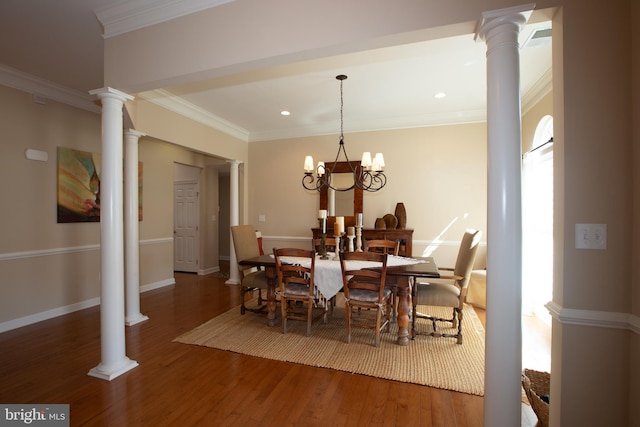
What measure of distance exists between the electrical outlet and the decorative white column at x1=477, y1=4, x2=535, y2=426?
0.74 ft

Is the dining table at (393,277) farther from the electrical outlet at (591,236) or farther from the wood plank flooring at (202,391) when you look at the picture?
the electrical outlet at (591,236)

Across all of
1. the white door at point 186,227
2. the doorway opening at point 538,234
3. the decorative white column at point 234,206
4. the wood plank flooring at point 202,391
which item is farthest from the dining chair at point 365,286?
the white door at point 186,227

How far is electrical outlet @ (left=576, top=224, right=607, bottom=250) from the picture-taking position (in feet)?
4.27

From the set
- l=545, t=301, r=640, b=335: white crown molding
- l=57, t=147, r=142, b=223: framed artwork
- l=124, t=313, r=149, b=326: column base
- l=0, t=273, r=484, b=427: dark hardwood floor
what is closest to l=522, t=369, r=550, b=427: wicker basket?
l=0, t=273, r=484, b=427: dark hardwood floor

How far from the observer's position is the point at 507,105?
1427 mm

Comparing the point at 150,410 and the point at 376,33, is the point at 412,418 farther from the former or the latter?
the point at 376,33

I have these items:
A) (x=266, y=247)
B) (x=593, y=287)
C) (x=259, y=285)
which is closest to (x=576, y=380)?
(x=593, y=287)

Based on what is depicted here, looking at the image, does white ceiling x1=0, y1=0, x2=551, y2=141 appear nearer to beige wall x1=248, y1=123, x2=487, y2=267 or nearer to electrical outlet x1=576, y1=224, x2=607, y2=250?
beige wall x1=248, y1=123, x2=487, y2=267

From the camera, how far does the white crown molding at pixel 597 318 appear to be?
1.27 metres

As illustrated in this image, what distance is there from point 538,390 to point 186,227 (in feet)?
20.5

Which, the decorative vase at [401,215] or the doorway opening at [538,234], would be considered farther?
the decorative vase at [401,215]

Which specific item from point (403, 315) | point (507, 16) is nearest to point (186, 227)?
point (403, 315)

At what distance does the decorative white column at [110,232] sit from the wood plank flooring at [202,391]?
21 cm

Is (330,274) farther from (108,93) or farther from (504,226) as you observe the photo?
(108,93)
